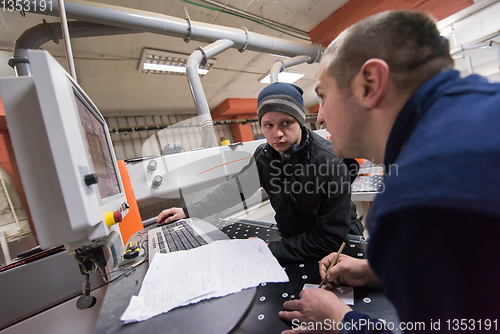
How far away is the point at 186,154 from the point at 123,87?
2.47 m

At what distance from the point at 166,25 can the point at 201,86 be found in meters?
0.51

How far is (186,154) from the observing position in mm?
1491

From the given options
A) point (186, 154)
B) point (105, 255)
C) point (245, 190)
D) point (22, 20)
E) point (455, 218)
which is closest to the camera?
point (455, 218)

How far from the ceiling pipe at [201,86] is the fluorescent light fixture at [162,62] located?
0.69 metres

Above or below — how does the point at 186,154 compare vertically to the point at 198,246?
above

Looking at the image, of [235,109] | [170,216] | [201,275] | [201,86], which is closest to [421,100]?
[201,275]

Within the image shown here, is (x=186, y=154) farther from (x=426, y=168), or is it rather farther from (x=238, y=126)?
(x=238, y=126)

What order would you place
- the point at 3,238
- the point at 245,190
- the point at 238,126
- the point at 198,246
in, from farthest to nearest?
1. the point at 238,126
2. the point at 3,238
3. the point at 245,190
4. the point at 198,246

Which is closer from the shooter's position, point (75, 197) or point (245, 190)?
point (75, 197)

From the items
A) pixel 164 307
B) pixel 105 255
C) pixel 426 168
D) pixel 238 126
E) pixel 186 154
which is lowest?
pixel 164 307

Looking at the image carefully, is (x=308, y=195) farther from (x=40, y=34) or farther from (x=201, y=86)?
(x=40, y=34)

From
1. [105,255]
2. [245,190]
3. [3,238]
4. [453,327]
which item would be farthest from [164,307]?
[3,238]

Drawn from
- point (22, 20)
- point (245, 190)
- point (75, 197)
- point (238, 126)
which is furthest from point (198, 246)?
point (238, 126)

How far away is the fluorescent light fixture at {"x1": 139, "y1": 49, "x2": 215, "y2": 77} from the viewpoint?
2.43m
